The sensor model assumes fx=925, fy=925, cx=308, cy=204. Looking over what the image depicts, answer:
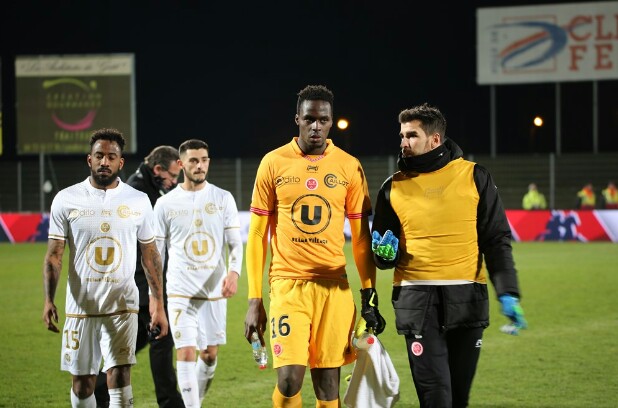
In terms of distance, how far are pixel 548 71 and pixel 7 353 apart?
29.4m

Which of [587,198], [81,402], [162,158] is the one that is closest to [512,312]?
[81,402]

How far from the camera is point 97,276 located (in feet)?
19.7

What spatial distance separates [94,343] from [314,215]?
→ 1.70m

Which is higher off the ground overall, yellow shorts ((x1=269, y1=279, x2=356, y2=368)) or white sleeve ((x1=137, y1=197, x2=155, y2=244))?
white sleeve ((x1=137, y1=197, x2=155, y2=244))

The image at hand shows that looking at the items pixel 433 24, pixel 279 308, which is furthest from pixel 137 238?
pixel 433 24

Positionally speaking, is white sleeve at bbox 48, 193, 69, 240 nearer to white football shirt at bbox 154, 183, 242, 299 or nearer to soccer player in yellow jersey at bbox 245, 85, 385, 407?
white football shirt at bbox 154, 183, 242, 299

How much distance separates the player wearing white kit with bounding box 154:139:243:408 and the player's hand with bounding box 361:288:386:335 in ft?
5.81

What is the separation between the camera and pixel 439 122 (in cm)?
540

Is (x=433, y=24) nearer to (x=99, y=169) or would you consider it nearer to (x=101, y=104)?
(x=101, y=104)

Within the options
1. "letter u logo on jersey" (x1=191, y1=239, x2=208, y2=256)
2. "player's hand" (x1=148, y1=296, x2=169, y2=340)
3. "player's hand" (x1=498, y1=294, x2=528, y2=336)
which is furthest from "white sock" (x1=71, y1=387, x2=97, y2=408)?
"player's hand" (x1=498, y1=294, x2=528, y2=336)

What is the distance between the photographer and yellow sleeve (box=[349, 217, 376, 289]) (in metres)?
5.53

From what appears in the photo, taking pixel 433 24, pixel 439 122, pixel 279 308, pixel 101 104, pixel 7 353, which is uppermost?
pixel 433 24

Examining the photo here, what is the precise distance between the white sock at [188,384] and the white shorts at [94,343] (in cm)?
84

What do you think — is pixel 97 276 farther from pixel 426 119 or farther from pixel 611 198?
pixel 611 198
